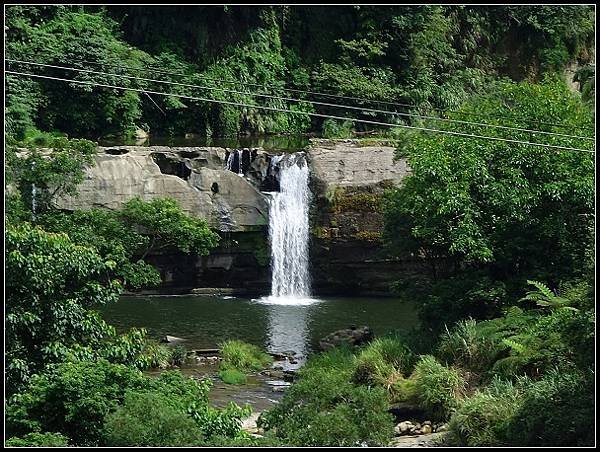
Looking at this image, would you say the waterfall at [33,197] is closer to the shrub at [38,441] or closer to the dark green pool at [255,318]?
the dark green pool at [255,318]

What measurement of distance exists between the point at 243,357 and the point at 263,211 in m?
9.99

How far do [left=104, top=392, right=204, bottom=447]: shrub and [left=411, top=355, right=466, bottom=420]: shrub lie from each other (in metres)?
6.59

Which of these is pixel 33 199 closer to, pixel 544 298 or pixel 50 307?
Answer: pixel 50 307

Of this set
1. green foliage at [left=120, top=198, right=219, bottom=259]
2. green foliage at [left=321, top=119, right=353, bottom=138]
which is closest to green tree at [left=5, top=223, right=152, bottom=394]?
green foliage at [left=120, top=198, right=219, bottom=259]

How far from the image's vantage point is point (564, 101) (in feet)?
81.7

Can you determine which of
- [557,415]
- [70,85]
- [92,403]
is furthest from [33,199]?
[557,415]

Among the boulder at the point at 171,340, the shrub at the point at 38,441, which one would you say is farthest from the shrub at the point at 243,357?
the shrub at the point at 38,441

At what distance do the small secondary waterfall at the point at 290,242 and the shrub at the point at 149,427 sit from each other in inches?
783

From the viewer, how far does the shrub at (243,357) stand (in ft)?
80.3

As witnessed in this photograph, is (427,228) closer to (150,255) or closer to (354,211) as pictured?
(354,211)

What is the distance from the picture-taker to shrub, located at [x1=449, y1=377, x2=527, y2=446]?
1758 cm

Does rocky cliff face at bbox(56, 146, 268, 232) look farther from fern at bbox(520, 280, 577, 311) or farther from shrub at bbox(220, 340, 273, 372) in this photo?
fern at bbox(520, 280, 577, 311)

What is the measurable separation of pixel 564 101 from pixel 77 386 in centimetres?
1396

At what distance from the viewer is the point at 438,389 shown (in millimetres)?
20047
